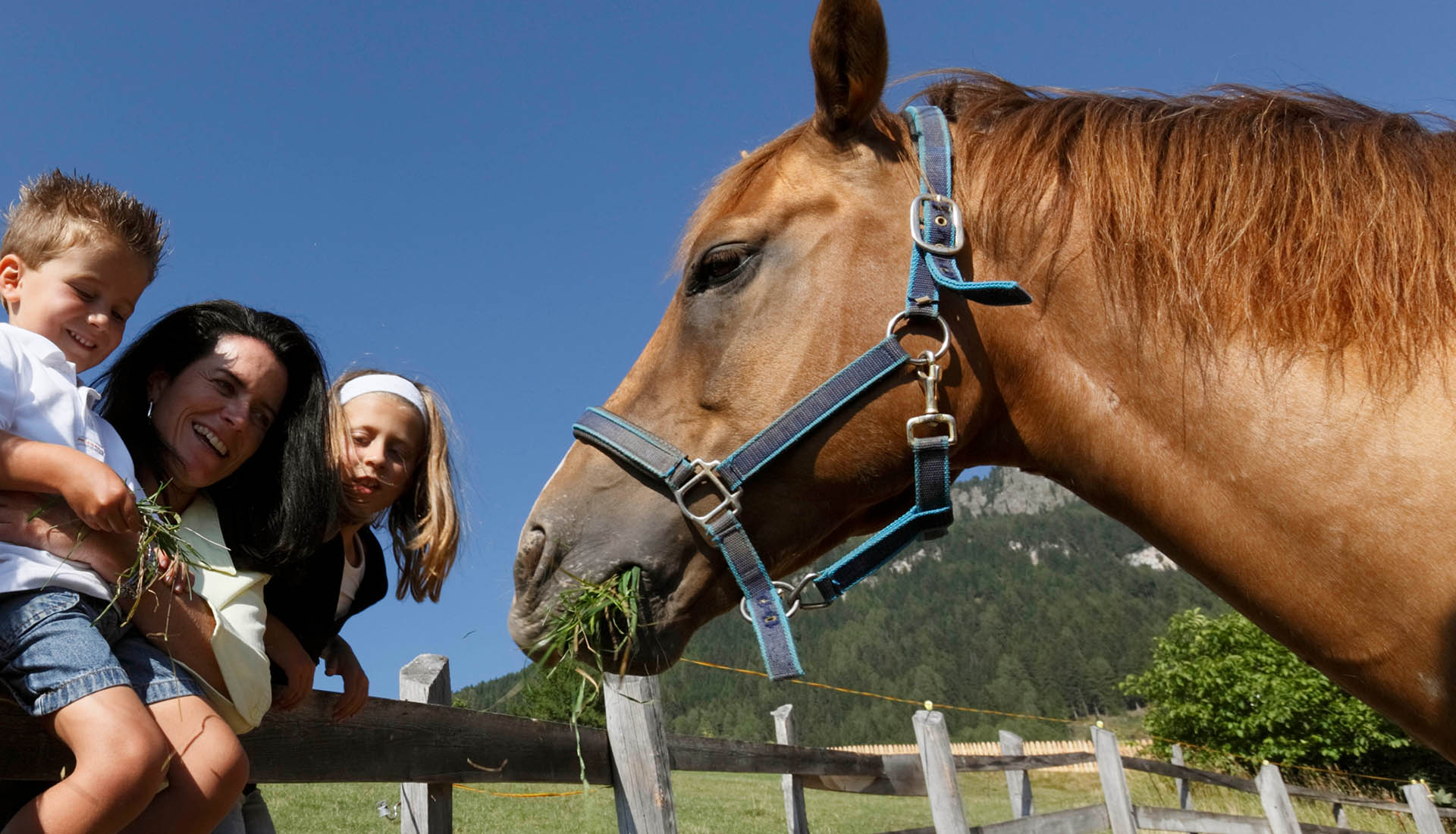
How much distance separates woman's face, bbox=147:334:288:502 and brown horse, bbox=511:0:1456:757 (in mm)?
638

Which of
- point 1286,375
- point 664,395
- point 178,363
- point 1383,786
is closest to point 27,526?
point 178,363

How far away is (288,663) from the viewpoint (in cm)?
188

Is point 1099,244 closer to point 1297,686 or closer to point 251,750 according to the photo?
point 251,750

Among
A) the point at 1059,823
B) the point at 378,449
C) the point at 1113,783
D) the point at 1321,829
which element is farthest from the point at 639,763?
the point at 1321,829

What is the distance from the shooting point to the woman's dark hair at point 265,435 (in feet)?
5.91

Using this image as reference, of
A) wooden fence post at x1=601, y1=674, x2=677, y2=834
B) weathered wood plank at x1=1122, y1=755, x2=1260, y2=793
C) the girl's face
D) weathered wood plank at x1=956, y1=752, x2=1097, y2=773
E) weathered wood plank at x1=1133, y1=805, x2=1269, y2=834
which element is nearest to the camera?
the girl's face

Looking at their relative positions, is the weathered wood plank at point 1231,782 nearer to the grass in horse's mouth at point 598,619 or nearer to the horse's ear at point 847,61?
the grass in horse's mouth at point 598,619

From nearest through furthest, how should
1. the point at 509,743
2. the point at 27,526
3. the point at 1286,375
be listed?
the point at 27,526
the point at 1286,375
the point at 509,743

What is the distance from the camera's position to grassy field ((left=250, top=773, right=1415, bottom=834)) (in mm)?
8070

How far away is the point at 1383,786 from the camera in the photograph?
1972 cm

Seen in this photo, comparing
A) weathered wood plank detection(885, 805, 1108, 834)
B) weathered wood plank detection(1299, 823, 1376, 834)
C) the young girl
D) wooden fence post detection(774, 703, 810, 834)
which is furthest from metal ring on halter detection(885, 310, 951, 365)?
weathered wood plank detection(1299, 823, 1376, 834)

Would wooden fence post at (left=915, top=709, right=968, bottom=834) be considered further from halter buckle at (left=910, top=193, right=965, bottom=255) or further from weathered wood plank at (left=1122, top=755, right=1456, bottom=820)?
halter buckle at (left=910, top=193, right=965, bottom=255)

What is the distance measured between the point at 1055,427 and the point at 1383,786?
24.3m

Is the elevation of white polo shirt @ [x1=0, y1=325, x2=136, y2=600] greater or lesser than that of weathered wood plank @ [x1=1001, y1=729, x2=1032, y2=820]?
greater
